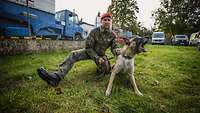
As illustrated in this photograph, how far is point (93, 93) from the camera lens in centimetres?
426

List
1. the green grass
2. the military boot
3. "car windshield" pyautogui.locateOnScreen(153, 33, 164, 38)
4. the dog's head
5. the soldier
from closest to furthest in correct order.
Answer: the green grass → the dog's head → the military boot → the soldier → "car windshield" pyautogui.locateOnScreen(153, 33, 164, 38)

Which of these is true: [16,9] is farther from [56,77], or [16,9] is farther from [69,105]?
[69,105]

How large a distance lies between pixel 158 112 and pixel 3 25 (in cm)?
902

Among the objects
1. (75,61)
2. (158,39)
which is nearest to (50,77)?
(75,61)

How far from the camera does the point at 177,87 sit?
512 cm

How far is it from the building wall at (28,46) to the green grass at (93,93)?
1503 millimetres

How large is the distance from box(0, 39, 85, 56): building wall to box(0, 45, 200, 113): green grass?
1503mm

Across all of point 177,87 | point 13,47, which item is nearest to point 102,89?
point 177,87

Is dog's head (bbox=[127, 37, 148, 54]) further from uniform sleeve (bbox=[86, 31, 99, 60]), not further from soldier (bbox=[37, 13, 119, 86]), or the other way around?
uniform sleeve (bbox=[86, 31, 99, 60])

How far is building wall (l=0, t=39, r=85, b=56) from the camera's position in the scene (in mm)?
7635

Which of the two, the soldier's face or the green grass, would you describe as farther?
the soldier's face

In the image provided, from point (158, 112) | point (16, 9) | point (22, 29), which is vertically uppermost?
point (16, 9)

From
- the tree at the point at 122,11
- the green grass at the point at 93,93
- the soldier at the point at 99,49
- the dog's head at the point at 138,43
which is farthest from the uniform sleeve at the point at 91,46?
the tree at the point at 122,11

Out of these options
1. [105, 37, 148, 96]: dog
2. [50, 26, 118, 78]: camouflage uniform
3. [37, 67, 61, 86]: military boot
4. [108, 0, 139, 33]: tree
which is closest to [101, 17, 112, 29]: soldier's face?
[50, 26, 118, 78]: camouflage uniform
